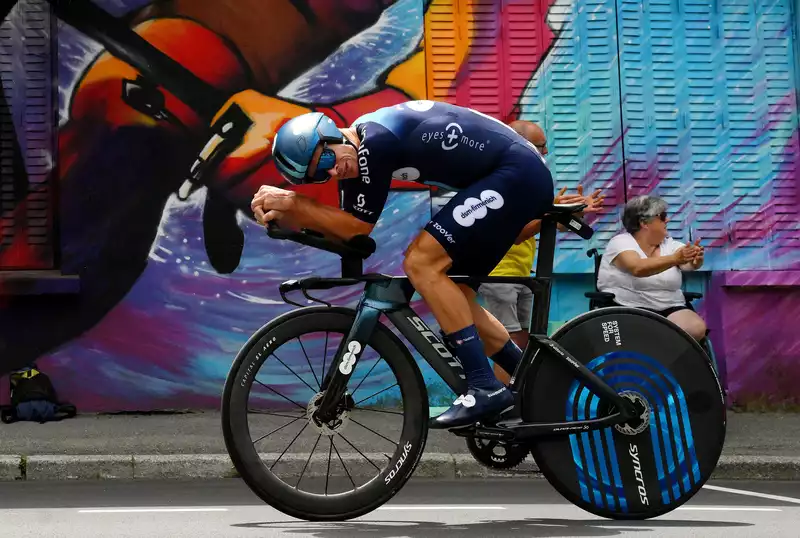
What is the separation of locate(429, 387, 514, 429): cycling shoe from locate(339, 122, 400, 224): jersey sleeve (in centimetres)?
81

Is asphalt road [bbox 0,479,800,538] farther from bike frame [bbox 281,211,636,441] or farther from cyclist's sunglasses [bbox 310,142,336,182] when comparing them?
cyclist's sunglasses [bbox 310,142,336,182]

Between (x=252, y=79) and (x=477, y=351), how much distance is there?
6458mm

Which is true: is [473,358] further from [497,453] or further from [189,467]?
[189,467]

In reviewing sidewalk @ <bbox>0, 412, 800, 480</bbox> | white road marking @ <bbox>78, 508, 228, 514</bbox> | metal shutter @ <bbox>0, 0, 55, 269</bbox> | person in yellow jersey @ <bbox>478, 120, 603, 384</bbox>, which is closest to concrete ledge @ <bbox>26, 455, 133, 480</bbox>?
sidewalk @ <bbox>0, 412, 800, 480</bbox>

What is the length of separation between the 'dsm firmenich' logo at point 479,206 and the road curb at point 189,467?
129 inches

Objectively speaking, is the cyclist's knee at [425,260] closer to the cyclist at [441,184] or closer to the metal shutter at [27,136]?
the cyclist at [441,184]

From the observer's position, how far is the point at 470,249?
586 centimetres

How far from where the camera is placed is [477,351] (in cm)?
579

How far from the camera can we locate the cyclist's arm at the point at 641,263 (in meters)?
9.52

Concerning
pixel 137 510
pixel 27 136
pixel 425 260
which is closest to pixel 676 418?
pixel 425 260

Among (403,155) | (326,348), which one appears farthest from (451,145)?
(326,348)

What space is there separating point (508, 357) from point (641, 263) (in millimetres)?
3677

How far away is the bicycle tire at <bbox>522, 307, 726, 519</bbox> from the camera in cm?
591

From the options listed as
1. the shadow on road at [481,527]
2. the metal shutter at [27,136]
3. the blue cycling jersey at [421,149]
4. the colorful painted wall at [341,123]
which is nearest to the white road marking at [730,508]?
the shadow on road at [481,527]
